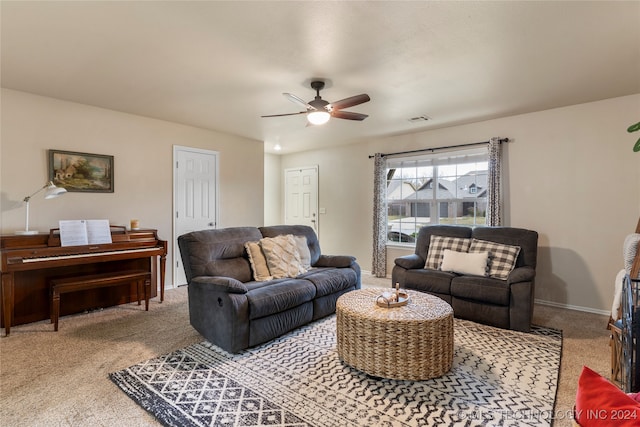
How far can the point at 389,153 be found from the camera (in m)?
5.30

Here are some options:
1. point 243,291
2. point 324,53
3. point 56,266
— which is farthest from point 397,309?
point 56,266

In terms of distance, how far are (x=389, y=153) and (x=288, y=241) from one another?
105 inches

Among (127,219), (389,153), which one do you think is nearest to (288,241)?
(127,219)

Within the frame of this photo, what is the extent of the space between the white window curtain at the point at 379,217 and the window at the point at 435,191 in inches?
6.5

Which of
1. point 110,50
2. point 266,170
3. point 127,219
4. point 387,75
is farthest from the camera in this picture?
point 266,170

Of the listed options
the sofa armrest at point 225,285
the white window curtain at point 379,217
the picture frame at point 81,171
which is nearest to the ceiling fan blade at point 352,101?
the sofa armrest at point 225,285

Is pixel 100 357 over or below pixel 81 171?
below

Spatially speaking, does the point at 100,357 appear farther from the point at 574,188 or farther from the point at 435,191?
the point at 574,188

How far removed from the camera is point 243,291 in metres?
2.54

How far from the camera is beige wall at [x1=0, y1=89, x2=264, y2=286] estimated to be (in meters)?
3.29

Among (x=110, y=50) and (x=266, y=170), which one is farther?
(x=266, y=170)

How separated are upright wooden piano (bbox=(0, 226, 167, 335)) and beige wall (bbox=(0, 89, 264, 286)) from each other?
1.27 feet

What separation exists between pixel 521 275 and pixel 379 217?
2.54m

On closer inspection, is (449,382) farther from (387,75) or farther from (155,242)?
(155,242)
